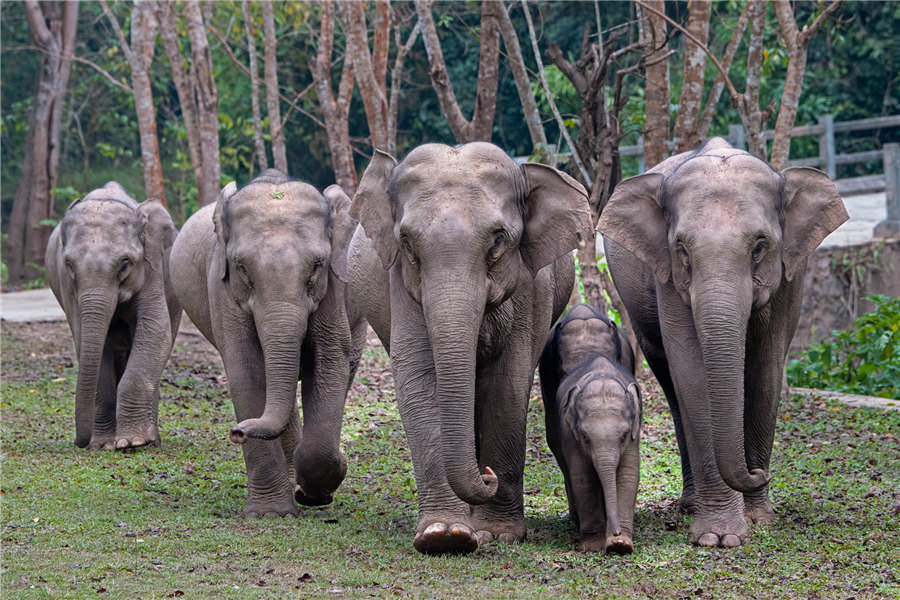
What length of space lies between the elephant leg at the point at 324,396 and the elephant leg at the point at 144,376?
A: 2885mm

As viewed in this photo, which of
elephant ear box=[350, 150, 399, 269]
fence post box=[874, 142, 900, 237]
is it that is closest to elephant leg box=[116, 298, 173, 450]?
elephant ear box=[350, 150, 399, 269]

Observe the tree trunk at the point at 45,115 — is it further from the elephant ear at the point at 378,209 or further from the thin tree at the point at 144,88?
the elephant ear at the point at 378,209

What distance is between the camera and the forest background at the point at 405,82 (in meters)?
11.6

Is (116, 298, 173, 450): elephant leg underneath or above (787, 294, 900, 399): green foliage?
above

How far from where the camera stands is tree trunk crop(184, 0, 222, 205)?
53.4ft

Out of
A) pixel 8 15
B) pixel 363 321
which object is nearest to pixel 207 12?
pixel 8 15

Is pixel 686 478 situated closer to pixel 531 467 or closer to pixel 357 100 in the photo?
pixel 531 467

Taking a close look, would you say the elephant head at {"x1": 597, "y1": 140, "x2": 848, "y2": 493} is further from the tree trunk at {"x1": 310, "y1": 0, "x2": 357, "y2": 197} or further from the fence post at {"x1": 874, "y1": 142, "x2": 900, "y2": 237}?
the fence post at {"x1": 874, "y1": 142, "x2": 900, "y2": 237}

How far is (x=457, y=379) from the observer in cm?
582

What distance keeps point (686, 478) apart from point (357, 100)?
22947mm

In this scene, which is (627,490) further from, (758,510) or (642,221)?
(642,221)

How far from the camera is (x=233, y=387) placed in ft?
24.4

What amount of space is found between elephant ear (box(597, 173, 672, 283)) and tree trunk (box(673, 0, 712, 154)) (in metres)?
4.37

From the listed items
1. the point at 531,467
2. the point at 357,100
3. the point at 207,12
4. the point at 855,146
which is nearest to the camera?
the point at 531,467
